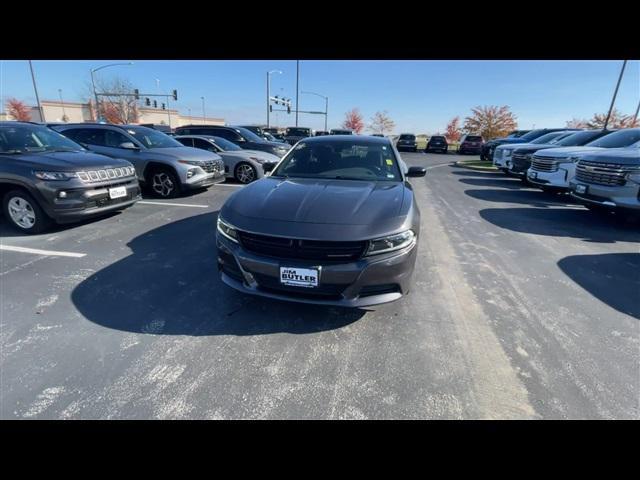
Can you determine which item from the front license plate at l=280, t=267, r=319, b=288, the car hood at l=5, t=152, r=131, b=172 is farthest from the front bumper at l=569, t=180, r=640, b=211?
the car hood at l=5, t=152, r=131, b=172

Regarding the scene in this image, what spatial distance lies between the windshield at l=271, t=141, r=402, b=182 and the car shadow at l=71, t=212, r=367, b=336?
1.57m

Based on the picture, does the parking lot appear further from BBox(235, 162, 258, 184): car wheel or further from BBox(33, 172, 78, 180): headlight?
BBox(235, 162, 258, 184): car wheel

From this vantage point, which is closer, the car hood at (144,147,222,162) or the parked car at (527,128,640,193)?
the car hood at (144,147,222,162)

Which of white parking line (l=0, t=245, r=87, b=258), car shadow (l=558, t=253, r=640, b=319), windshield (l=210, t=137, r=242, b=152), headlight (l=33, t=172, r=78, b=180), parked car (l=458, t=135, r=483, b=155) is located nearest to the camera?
car shadow (l=558, t=253, r=640, b=319)

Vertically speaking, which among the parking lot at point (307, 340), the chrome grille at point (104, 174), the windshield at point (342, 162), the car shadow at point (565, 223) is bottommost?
the parking lot at point (307, 340)

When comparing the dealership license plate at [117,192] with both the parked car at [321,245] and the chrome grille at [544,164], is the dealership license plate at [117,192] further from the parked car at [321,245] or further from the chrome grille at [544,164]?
the chrome grille at [544,164]

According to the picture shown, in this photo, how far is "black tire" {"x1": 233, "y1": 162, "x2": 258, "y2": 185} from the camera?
31.8ft

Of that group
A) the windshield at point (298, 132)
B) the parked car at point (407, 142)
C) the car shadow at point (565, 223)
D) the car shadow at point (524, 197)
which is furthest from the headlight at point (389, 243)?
the parked car at point (407, 142)

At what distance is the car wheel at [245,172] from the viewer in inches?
382

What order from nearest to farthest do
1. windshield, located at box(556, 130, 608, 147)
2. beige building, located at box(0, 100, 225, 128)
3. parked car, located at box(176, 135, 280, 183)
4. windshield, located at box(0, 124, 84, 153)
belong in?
windshield, located at box(0, 124, 84, 153) → parked car, located at box(176, 135, 280, 183) → windshield, located at box(556, 130, 608, 147) → beige building, located at box(0, 100, 225, 128)

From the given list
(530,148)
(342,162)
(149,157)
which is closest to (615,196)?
(342,162)

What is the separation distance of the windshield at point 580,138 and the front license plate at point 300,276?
1192cm
